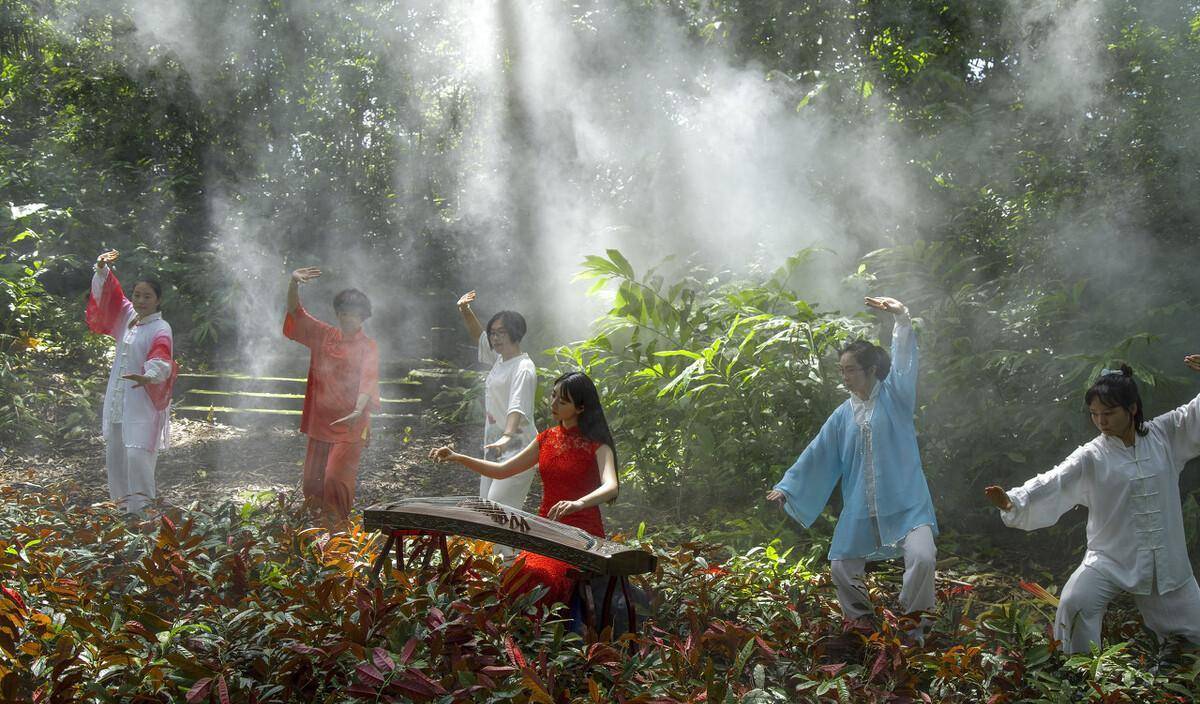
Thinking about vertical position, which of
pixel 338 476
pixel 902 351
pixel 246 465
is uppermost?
pixel 902 351

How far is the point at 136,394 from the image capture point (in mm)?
5336

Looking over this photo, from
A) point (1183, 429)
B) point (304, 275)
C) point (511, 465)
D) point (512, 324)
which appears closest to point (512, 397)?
point (512, 324)

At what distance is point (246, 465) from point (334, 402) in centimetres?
242

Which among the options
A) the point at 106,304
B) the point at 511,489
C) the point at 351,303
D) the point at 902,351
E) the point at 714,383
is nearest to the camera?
the point at 902,351

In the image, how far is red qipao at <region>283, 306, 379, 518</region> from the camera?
525cm

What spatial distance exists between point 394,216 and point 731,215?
5.59 m

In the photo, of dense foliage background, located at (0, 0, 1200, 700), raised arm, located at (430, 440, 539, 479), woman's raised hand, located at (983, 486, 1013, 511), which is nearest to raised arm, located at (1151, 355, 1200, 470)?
woman's raised hand, located at (983, 486, 1013, 511)

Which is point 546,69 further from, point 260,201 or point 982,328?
point 982,328

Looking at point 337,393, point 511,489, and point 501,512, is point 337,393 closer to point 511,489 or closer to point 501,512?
point 511,489

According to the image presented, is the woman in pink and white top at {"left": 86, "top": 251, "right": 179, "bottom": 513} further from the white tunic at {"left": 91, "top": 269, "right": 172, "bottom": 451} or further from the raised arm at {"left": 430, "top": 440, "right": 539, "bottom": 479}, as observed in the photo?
the raised arm at {"left": 430, "top": 440, "right": 539, "bottom": 479}

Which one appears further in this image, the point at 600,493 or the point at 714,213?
the point at 714,213

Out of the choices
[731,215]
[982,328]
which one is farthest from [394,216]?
[982,328]

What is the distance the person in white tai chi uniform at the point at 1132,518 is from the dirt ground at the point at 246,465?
12.1ft

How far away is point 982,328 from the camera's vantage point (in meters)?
5.71
